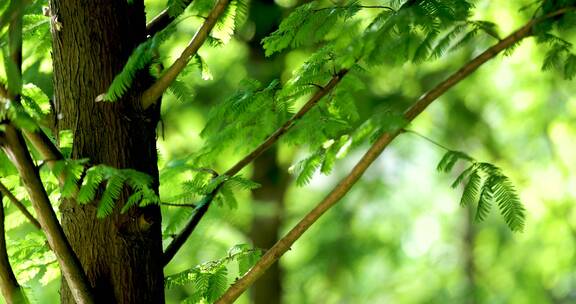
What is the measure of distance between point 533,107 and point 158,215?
5659 mm

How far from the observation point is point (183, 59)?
5.47 feet

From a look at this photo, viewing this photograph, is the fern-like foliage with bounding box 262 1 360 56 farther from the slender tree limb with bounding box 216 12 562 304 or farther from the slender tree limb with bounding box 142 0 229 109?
the slender tree limb with bounding box 216 12 562 304

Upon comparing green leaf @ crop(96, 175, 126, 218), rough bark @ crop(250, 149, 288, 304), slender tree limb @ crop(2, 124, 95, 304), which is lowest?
slender tree limb @ crop(2, 124, 95, 304)

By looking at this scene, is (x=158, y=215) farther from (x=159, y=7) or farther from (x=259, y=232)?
(x=259, y=232)

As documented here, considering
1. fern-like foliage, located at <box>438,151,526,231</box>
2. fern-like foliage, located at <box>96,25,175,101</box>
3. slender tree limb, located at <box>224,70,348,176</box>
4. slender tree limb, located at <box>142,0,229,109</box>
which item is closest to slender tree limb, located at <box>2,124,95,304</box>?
fern-like foliage, located at <box>96,25,175,101</box>

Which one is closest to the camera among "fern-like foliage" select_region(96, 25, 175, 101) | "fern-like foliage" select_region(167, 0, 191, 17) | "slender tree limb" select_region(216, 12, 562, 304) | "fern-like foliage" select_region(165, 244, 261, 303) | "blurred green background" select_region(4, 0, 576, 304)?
"slender tree limb" select_region(216, 12, 562, 304)

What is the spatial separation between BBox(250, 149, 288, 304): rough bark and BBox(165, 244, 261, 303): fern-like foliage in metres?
3.79

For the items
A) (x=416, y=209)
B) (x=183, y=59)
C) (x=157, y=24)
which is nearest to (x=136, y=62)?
(x=183, y=59)

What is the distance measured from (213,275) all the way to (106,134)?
40 centimetres

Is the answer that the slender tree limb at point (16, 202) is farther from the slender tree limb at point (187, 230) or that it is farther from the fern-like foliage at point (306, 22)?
the fern-like foliage at point (306, 22)

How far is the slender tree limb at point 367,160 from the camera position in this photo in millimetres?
1433

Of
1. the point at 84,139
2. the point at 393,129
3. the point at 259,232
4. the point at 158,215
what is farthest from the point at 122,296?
the point at 259,232

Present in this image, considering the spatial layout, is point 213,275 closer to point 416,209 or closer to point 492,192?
point 492,192

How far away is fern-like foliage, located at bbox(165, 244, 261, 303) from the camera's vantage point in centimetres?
179
